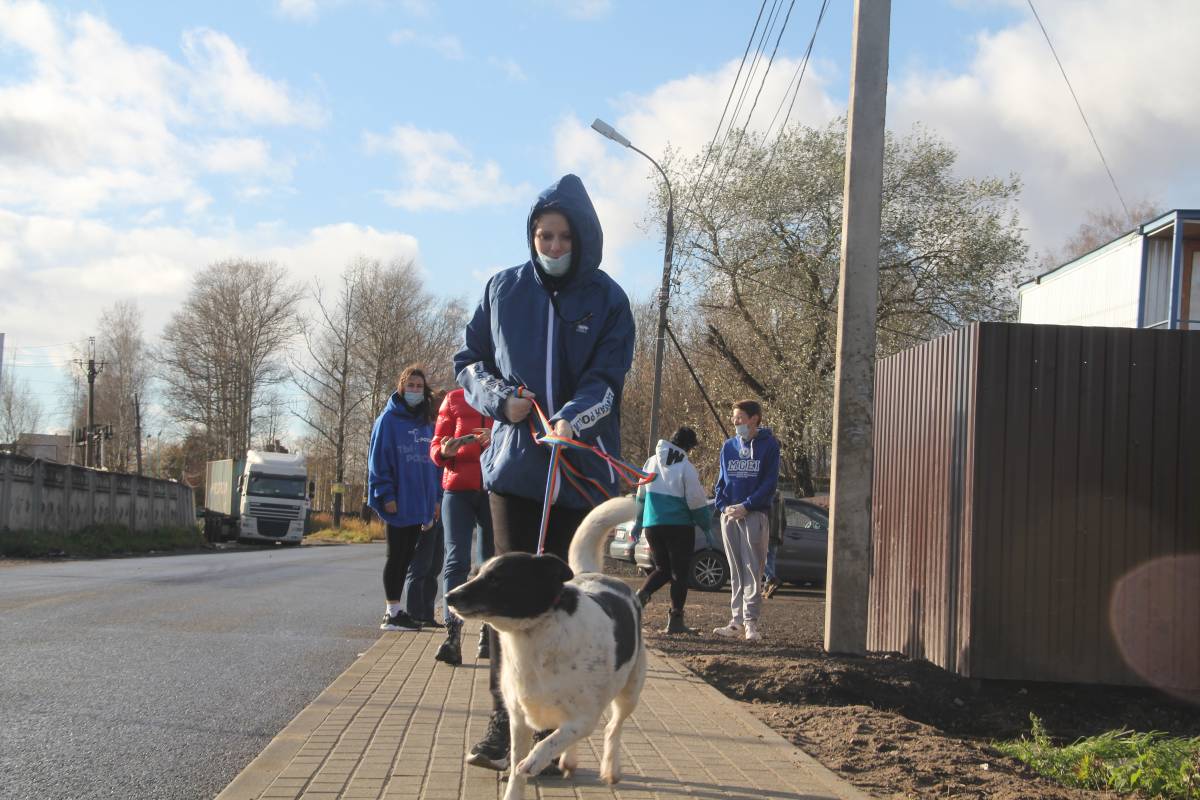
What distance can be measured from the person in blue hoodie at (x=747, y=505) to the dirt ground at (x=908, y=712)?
15.9 inches

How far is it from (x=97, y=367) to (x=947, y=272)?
5784 centimetres

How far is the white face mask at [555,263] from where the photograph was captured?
4.35 meters

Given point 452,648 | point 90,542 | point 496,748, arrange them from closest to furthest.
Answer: point 496,748
point 452,648
point 90,542

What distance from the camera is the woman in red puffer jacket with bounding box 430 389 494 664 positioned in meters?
6.36

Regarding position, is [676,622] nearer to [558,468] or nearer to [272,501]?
[558,468]

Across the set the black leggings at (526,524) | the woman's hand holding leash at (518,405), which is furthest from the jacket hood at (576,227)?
the black leggings at (526,524)

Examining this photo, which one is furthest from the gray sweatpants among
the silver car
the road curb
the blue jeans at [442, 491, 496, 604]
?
the silver car

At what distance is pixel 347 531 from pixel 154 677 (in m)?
49.5

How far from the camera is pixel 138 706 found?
552cm

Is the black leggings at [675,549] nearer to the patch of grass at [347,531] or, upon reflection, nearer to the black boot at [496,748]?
the black boot at [496,748]

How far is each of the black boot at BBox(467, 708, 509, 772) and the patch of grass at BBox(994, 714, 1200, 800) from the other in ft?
9.00

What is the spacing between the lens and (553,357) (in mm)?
4375

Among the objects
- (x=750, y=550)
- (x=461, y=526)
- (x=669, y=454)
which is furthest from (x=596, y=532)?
(x=669, y=454)

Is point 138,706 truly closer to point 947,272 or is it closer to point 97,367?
point 947,272
